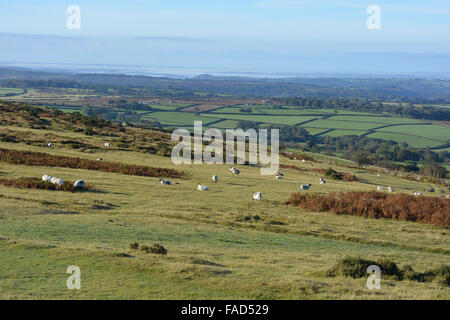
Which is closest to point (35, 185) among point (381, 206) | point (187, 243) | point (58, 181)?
Answer: point (58, 181)

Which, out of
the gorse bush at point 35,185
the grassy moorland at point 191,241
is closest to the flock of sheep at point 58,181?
the gorse bush at point 35,185

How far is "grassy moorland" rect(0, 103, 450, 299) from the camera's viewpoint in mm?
14031

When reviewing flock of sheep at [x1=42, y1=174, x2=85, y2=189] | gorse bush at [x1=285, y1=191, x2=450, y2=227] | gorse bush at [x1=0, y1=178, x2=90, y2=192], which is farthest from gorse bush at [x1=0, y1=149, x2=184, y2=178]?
gorse bush at [x1=285, y1=191, x2=450, y2=227]

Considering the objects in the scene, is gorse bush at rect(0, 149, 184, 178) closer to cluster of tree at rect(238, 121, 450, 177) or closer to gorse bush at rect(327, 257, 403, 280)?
gorse bush at rect(327, 257, 403, 280)

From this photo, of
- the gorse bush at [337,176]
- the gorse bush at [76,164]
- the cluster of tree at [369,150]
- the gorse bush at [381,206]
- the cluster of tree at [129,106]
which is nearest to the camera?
the gorse bush at [381,206]

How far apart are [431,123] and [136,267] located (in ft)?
622

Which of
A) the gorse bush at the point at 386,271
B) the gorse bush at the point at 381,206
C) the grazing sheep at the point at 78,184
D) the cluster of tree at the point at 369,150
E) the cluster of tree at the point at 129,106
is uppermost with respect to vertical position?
the cluster of tree at the point at 129,106

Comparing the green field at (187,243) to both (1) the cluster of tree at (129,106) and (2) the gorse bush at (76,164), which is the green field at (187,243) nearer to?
(2) the gorse bush at (76,164)

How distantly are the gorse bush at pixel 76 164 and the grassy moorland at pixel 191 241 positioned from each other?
1.41 metres

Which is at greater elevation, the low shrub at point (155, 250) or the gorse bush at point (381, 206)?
the low shrub at point (155, 250)

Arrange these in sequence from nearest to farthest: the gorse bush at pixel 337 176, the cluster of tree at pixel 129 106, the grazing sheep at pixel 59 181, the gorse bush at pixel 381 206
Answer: the gorse bush at pixel 381 206 < the grazing sheep at pixel 59 181 < the gorse bush at pixel 337 176 < the cluster of tree at pixel 129 106

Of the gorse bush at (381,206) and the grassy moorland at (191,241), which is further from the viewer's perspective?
the gorse bush at (381,206)

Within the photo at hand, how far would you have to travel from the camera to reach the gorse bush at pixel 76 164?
43875mm

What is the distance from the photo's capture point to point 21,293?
41.0ft
